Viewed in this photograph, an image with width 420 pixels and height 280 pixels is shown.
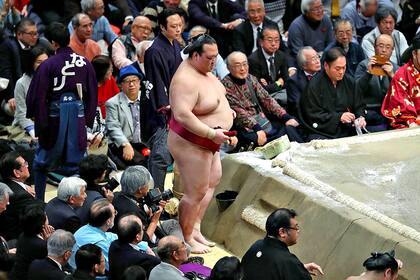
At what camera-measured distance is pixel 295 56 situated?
9.39 metres

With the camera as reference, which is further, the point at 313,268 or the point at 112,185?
the point at 112,185

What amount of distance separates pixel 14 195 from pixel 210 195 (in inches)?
44.3

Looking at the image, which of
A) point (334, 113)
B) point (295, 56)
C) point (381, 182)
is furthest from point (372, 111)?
point (381, 182)

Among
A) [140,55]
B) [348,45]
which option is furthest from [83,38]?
[348,45]

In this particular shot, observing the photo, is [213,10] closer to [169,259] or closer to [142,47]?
[142,47]

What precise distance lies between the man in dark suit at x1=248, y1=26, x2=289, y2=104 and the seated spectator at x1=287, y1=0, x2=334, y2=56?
0.59 meters

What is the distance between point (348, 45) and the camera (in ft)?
30.1

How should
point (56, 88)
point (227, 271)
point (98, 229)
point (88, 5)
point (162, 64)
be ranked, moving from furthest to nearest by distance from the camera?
point (88, 5), point (162, 64), point (56, 88), point (98, 229), point (227, 271)

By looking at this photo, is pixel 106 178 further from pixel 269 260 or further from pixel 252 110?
pixel 269 260

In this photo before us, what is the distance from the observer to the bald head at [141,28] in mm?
9008

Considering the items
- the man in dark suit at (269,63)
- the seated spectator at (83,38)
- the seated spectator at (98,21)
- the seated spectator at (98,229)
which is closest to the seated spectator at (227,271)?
the seated spectator at (98,229)

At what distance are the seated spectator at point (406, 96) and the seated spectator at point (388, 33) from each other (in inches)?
49.5

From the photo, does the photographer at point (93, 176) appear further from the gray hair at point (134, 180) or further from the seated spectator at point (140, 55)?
the seated spectator at point (140, 55)

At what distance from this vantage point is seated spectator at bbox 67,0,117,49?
9320mm
